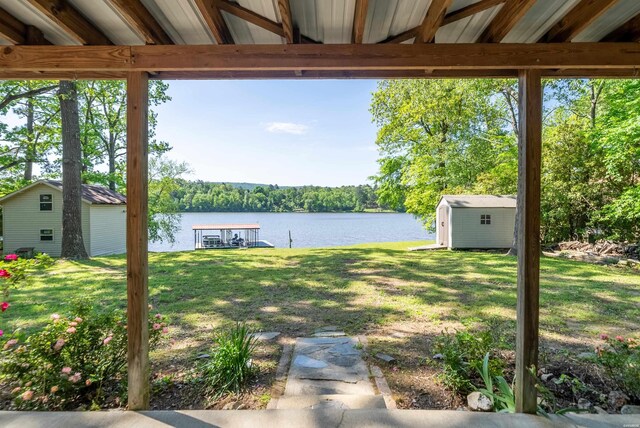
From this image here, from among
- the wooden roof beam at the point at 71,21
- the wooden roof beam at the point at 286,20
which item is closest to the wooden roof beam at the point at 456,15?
the wooden roof beam at the point at 286,20

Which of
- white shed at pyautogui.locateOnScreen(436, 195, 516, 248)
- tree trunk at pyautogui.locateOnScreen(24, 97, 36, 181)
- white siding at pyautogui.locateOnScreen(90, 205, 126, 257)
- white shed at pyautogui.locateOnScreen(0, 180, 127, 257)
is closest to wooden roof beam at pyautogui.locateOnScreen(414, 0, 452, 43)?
white shed at pyautogui.locateOnScreen(436, 195, 516, 248)

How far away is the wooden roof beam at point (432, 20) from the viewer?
67.1 inches

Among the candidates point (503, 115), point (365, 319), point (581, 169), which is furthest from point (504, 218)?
point (365, 319)

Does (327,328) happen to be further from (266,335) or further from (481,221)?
(481,221)

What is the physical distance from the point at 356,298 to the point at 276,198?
4309 cm

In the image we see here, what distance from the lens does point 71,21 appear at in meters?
1.87

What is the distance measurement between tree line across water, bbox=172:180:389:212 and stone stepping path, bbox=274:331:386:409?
35460 mm

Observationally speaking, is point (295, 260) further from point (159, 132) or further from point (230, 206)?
point (230, 206)

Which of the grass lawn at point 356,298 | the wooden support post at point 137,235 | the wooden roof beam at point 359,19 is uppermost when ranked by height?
the wooden roof beam at point 359,19

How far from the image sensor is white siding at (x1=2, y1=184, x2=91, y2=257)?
12.9 metres

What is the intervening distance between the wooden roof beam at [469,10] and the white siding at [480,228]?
38.5 feet

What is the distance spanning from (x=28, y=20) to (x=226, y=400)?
3092 millimetres

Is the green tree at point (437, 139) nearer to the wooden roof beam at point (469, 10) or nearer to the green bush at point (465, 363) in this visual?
the green bush at point (465, 363)

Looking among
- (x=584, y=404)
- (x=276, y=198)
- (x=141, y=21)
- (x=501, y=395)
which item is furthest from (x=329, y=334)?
(x=276, y=198)
